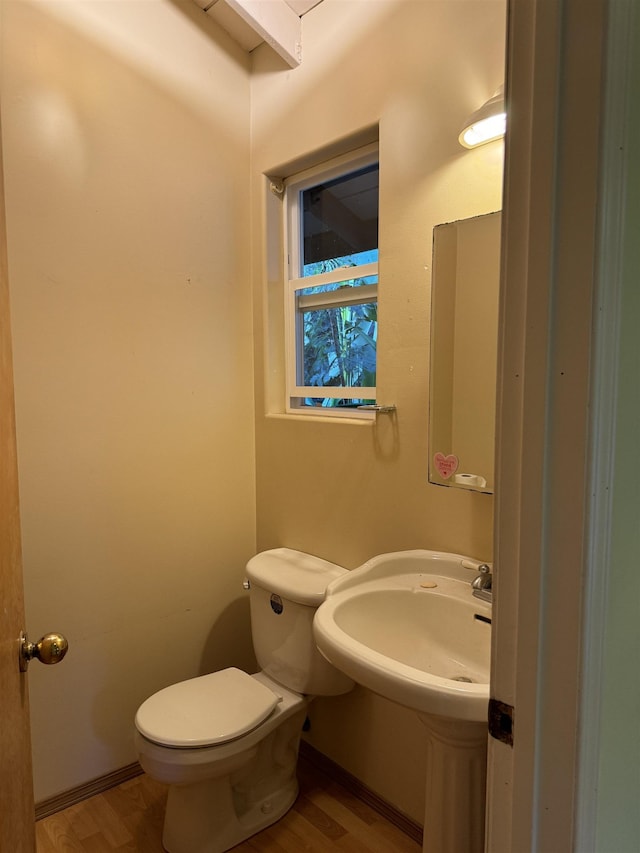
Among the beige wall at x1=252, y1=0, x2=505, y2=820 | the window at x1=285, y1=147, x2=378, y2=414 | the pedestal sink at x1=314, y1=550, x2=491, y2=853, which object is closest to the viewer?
the pedestal sink at x1=314, y1=550, x2=491, y2=853

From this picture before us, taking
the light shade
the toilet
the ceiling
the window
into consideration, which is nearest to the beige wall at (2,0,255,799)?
the ceiling

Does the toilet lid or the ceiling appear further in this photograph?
the ceiling

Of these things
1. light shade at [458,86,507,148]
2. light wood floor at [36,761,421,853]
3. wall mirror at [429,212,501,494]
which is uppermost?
light shade at [458,86,507,148]

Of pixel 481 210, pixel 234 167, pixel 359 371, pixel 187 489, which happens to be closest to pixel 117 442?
pixel 187 489

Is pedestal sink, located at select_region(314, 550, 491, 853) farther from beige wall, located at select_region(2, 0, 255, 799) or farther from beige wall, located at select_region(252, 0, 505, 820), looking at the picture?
beige wall, located at select_region(2, 0, 255, 799)

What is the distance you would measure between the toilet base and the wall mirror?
985 mm

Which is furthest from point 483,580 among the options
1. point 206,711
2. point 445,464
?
point 206,711

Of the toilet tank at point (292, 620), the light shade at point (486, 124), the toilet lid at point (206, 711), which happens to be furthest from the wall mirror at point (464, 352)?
the toilet lid at point (206, 711)

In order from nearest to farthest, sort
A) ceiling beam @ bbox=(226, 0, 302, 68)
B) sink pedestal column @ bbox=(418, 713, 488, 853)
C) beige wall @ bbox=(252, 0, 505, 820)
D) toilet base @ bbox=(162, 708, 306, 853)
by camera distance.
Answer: sink pedestal column @ bbox=(418, 713, 488, 853), beige wall @ bbox=(252, 0, 505, 820), toilet base @ bbox=(162, 708, 306, 853), ceiling beam @ bbox=(226, 0, 302, 68)

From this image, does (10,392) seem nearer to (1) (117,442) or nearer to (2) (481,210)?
(1) (117,442)

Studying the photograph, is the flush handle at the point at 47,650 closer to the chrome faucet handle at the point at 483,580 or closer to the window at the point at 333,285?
the chrome faucet handle at the point at 483,580

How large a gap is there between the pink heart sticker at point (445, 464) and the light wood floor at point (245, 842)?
3.66 ft

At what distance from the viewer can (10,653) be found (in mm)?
787

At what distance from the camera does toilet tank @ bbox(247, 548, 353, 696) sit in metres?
1.61
